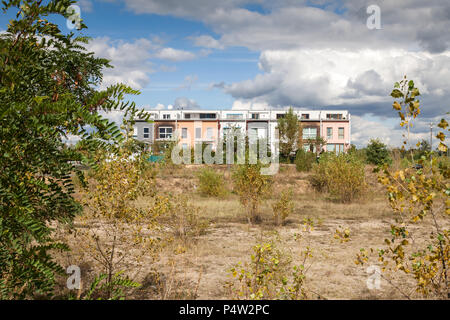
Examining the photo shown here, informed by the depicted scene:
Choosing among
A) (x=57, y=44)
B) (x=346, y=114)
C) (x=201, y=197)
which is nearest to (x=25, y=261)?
(x=57, y=44)

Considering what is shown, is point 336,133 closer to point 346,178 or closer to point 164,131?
point 164,131

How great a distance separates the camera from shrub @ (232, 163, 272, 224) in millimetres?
11656

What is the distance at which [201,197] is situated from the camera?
18.0 meters

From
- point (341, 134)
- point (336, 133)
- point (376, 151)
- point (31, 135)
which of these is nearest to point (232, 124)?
point (336, 133)

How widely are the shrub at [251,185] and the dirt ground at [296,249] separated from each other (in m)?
0.53

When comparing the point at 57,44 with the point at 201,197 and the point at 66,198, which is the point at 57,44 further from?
the point at 201,197

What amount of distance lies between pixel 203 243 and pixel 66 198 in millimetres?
5998

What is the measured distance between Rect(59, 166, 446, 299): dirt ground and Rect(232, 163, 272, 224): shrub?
53 cm

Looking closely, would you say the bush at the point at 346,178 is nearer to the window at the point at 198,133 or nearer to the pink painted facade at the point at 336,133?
the window at the point at 198,133

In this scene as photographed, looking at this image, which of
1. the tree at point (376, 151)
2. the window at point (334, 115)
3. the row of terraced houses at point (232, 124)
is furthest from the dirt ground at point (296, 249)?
the window at point (334, 115)

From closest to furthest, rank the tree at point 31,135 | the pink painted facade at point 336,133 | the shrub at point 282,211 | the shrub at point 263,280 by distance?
the tree at point 31,135 → the shrub at point 263,280 → the shrub at point 282,211 → the pink painted facade at point 336,133

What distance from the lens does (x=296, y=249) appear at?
8.00 meters

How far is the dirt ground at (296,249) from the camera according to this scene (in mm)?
5438
